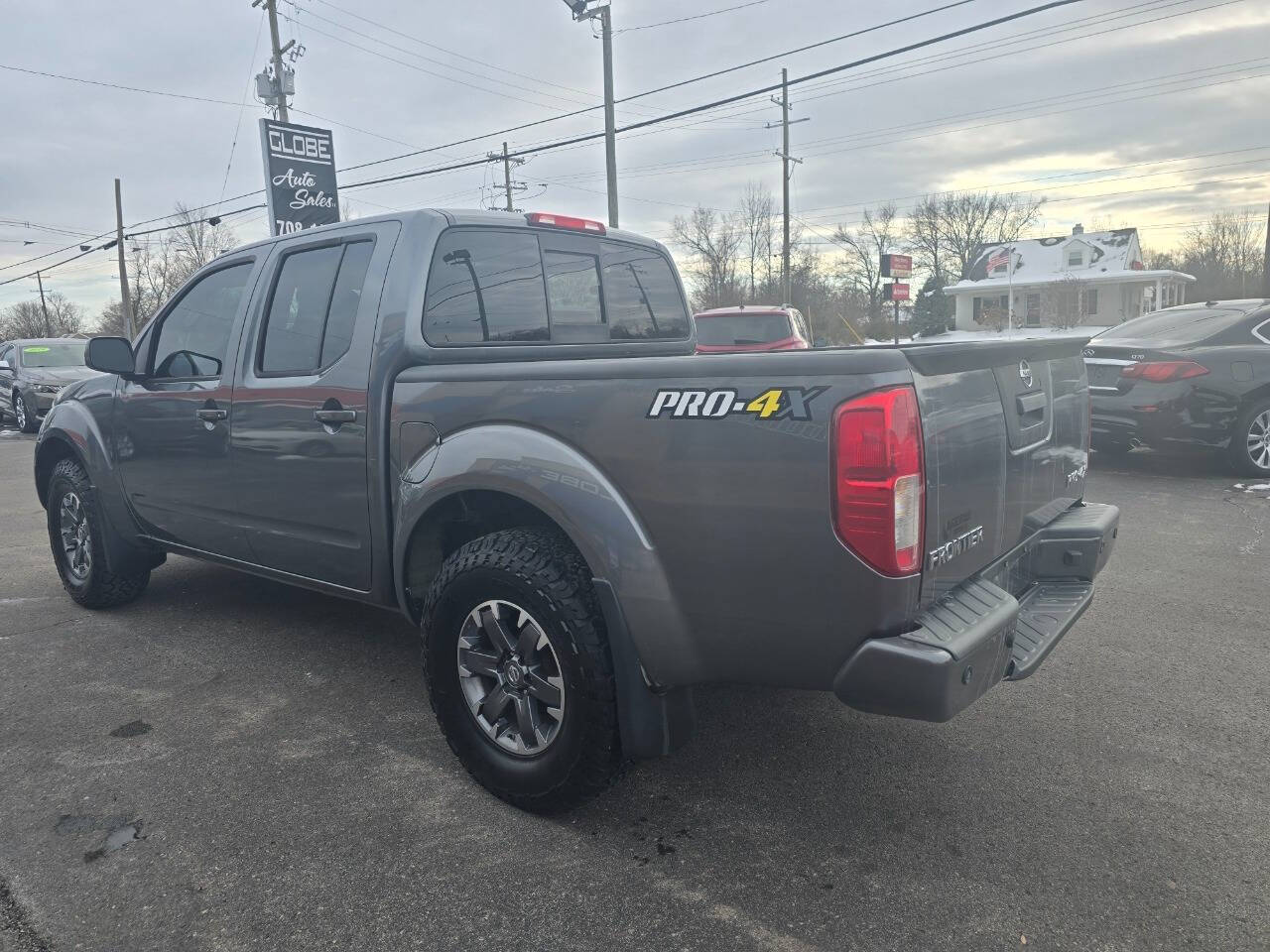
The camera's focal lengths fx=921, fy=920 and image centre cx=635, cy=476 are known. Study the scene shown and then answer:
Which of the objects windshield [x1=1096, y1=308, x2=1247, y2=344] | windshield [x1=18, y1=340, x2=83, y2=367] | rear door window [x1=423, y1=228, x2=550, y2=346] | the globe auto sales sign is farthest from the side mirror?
windshield [x1=18, y1=340, x2=83, y2=367]

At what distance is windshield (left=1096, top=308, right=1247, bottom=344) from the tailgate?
5.98 meters

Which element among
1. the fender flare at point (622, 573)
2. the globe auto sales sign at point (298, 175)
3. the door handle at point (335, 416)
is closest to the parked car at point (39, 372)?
the globe auto sales sign at point (298, 175)

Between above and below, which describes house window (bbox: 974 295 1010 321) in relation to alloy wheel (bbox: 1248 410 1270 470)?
above

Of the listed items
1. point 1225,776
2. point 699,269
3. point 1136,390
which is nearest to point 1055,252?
point 699,269

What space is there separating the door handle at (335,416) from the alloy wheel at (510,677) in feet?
3.11

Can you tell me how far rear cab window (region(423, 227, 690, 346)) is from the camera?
346 cm

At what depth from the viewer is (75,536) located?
5301 millimetres

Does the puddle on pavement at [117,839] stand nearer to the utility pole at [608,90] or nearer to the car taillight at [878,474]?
the car taillight at [878,474]

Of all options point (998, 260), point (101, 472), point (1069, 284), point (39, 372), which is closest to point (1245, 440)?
point (101, 472)

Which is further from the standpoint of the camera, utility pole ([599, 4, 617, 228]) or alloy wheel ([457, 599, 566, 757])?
utility pole ([599, 4, 617, 228])

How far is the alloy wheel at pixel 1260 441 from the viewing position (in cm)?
817

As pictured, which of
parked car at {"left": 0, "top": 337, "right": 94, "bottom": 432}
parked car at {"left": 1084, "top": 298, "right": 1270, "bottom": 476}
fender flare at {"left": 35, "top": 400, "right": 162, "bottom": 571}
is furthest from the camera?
parked car at {"left": 0, "top": 337, "right": 94, "bottom": 432}

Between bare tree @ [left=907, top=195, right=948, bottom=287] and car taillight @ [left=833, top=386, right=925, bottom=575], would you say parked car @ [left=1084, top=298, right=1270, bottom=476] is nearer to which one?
car taillight @ [left=833, top=386, right=925, bottom=575]

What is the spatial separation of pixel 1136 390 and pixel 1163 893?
686 cm
